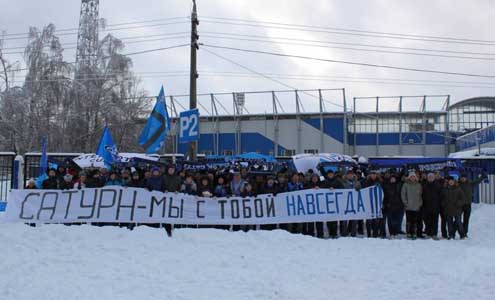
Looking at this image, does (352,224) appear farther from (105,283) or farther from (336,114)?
(336,114)

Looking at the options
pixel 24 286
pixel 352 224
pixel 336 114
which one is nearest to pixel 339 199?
pixel 352 224

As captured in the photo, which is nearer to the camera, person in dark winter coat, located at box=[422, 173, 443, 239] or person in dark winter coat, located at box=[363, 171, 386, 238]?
person in dark winter coat, located at box=[422, 173, 443, 239]

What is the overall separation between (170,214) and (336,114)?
35706mm

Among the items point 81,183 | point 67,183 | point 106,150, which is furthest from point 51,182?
point 106,150

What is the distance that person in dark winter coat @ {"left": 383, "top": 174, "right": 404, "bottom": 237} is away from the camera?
1177 cm

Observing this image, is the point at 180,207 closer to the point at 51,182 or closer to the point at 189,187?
the point at 189,187

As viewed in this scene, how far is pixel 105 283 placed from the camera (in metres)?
7.17

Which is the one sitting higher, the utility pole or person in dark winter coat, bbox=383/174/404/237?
the utility pole

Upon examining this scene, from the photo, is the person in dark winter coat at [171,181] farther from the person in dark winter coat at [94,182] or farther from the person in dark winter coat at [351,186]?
the person in dark winter coat at [351,186]

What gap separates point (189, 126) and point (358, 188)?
5.16m

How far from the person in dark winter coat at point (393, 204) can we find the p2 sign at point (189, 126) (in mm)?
5482

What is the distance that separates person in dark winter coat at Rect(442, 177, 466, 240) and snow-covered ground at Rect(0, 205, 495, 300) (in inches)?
18.0

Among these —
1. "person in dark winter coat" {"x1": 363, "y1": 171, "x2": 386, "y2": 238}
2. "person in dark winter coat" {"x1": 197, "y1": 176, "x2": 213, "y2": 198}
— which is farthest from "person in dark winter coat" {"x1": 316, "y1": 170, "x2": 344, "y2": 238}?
"person in dark winter coat" {"x1": 197, "y1": 176, "x2": 213, "y2": 198}

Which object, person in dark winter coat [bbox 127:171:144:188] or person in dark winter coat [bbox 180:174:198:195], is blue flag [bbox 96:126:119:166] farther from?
person in dark winter coat [bbox 180:174:198:195]
